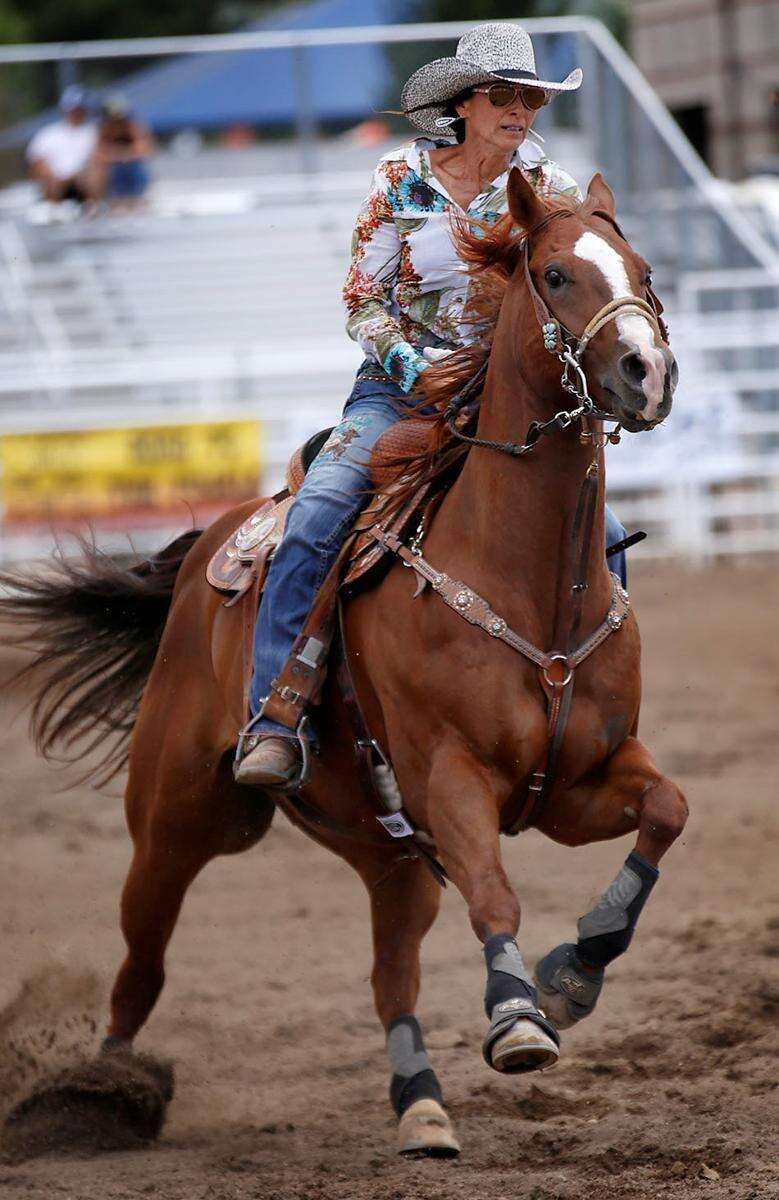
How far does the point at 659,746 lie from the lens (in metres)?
8.50

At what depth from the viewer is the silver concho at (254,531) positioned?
4754mm

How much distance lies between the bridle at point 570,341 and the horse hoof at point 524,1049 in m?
1.22

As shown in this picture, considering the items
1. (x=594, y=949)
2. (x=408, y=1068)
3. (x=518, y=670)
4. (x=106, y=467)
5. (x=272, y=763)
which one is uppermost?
(x=106, y=467)

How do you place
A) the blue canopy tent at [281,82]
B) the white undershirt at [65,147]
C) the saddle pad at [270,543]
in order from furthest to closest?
the white undershirt at [65,147]
the blue canopy tent at [281,82]
the saddle pad at [270,543]

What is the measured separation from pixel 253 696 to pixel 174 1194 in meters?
1.19

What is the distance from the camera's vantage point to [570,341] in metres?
3.61

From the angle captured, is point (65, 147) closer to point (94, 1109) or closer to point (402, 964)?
point (402, 964)

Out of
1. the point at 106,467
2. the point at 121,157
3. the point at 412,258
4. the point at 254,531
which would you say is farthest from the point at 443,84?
the point at 121,157

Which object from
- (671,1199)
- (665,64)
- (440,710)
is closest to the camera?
(671,1199)

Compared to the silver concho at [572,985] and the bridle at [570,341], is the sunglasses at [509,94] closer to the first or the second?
the bridle at [570,341]

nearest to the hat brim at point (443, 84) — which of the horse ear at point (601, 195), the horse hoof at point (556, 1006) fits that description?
the horse ear at point (601, 195)

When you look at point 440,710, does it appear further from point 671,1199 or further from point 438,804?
point 671,1199

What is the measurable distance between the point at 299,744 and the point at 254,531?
Answer: 30.9 inches

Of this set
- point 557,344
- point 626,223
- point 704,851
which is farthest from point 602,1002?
point 626,223
